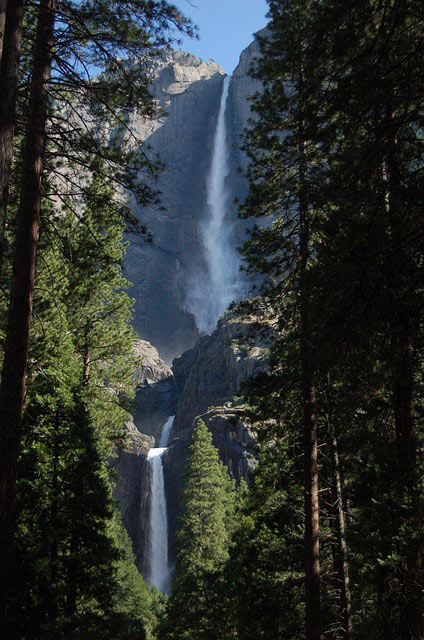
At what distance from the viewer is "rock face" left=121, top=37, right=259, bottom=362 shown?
94.1m

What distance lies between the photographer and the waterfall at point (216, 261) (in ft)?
310

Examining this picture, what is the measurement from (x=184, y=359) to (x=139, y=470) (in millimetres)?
23816

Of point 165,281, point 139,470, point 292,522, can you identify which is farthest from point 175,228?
point 292,522

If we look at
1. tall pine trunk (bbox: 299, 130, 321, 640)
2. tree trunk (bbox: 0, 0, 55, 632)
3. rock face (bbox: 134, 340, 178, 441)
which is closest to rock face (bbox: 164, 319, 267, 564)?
rock face (bbox: 134, 340, 178, 441)

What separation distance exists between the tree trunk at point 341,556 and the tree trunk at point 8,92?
7.50 m

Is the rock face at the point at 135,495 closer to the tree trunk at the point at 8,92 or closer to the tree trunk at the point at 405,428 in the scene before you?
the tree trunk at the point at 405,428

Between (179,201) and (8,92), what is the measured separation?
10192 centimetres

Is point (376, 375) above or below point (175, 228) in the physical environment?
below

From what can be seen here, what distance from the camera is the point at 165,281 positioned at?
318 ft

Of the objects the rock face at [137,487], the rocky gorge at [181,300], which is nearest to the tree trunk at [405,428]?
the rock face at [137,487]

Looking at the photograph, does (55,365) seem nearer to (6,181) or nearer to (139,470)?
(6,181)

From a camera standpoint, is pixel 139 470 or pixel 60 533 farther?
pixel 139 470

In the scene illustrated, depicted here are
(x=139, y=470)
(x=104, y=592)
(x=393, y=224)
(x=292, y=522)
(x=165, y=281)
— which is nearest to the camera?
(x=393, y=224)

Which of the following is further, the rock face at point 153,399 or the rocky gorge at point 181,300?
the rock face at point 153,399
